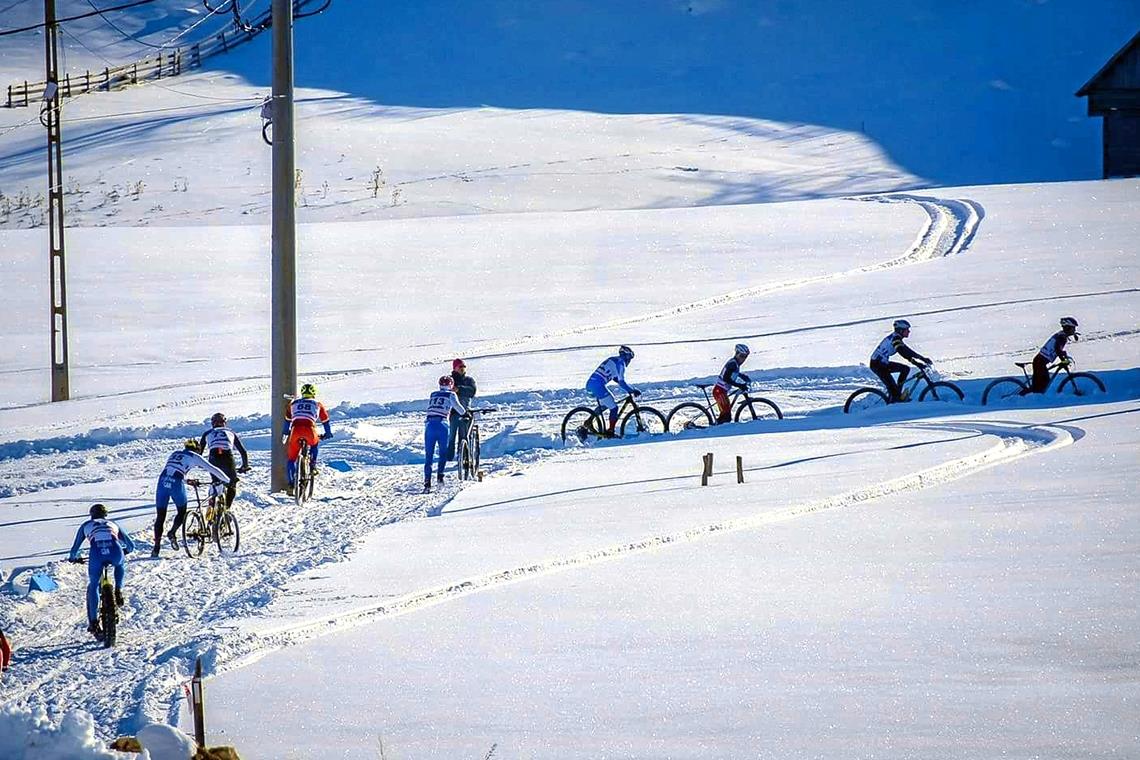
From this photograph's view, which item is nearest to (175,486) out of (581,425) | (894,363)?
(581,425)

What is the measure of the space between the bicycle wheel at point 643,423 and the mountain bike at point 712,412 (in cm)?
16

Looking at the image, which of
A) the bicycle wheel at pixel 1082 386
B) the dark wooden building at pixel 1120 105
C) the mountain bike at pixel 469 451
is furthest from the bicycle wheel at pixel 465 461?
the dark wooden building at pixel 1120 105

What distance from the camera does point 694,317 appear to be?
2892 cm

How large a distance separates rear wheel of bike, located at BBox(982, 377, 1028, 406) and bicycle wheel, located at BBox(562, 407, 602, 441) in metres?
5.33

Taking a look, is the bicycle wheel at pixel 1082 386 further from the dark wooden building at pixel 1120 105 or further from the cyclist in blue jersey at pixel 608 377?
the dark wooden building at pixel 1120 105

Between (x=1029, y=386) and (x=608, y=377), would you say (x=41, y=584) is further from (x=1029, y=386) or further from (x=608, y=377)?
(x=1029, y=386)

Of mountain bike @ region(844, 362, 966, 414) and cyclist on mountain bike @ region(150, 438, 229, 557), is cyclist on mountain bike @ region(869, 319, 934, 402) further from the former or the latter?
cyclist on mountain bike @ region(150, 438, 229, 557)

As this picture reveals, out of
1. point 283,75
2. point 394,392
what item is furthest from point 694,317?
point 283,75

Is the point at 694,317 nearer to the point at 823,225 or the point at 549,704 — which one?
the point at 823,225

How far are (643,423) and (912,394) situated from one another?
4394 millimetres

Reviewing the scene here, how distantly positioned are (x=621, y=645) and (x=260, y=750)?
2.28m

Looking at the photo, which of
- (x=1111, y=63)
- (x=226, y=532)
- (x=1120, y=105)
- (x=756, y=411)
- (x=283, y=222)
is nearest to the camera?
(x=226, y=532)

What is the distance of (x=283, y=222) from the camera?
55.2 feet

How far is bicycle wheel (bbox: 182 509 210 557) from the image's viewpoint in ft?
40.9
